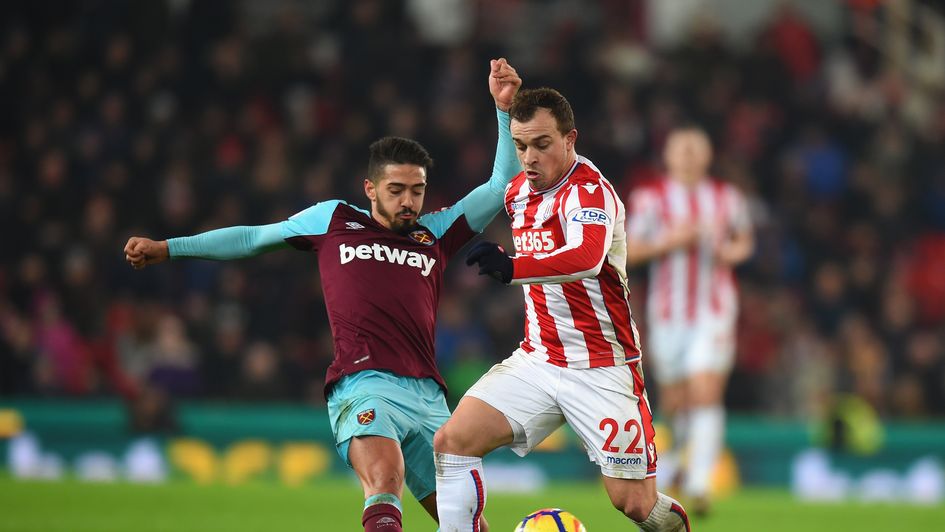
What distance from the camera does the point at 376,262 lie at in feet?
19.1

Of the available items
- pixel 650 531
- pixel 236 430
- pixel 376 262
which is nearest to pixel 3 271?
pixel 236 430

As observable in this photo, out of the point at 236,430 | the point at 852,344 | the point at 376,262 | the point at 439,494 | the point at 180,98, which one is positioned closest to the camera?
the point at 439,494

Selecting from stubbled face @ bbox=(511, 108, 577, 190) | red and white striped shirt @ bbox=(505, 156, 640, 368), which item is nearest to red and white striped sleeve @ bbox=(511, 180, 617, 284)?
red and white striped shirt @ bbox=(505, 156, 640, 368)

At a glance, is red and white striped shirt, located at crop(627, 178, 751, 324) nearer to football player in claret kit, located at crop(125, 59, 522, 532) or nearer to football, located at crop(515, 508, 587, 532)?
football player in claret kit, located at crop(125, 59, 522, 532)

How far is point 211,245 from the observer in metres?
5.77

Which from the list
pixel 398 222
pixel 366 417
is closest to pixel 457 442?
pixel 366 417

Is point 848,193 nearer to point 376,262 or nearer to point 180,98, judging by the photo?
point 180,98

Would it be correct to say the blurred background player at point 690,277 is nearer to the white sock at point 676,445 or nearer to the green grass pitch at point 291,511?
the white sock at point 676,445

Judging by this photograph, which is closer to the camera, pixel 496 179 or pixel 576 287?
pixel 576 287

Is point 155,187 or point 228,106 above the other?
point 228,106

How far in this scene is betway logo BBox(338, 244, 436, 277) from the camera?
230 inches

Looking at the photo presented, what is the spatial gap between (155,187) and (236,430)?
109 inches

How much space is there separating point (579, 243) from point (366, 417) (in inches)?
44.8

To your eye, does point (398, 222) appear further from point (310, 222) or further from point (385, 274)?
point (310, 222)
